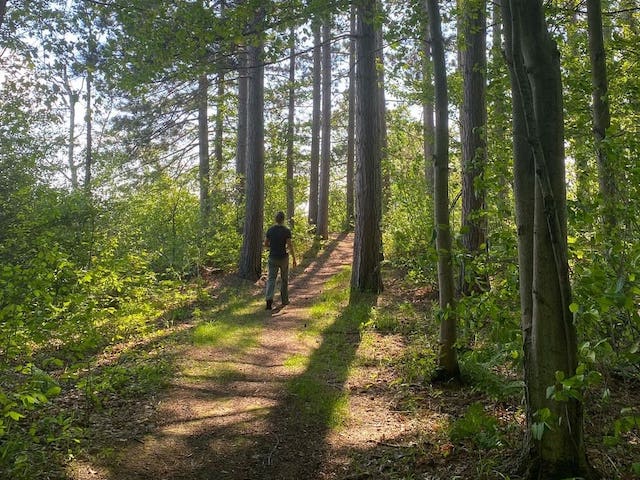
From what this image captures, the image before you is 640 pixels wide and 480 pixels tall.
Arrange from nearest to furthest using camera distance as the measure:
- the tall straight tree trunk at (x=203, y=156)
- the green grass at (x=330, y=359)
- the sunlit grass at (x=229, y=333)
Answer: the green grass at (x=330, y=359)
the sunlit grass at (x=229, y=333)
the tall straight tree trunk at (x=203, y=156)

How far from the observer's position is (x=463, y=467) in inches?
147

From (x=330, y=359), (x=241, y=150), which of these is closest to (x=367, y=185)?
(x=330, y=359)

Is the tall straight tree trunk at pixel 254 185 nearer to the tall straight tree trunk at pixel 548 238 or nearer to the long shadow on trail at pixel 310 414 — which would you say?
the long shadow on trail at pixel 310 414

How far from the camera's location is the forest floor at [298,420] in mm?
3898

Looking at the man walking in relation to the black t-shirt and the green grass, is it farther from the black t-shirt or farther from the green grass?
the green grass

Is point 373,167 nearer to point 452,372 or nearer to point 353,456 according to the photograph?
point 452,372

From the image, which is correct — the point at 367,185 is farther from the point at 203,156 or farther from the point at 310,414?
the point at 203,156

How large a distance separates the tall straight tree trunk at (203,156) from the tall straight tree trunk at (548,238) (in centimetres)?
1158

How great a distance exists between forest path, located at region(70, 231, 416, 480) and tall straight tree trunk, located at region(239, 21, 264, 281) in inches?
199

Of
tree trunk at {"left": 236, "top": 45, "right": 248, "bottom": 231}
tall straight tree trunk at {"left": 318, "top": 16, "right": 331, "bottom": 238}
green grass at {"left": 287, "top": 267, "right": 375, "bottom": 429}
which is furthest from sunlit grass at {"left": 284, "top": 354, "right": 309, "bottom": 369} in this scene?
tall straight tree trunk at {"left": 318, "top": 16, "right": 331, "bottom": 238}

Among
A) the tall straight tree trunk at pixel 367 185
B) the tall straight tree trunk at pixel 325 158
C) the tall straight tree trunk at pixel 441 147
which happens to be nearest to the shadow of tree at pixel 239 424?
the tall straight tree trunk at pixel 441 147

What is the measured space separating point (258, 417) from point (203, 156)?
14.9 meters

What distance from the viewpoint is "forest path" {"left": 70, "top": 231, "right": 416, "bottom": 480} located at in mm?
4008

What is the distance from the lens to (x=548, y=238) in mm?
3014
